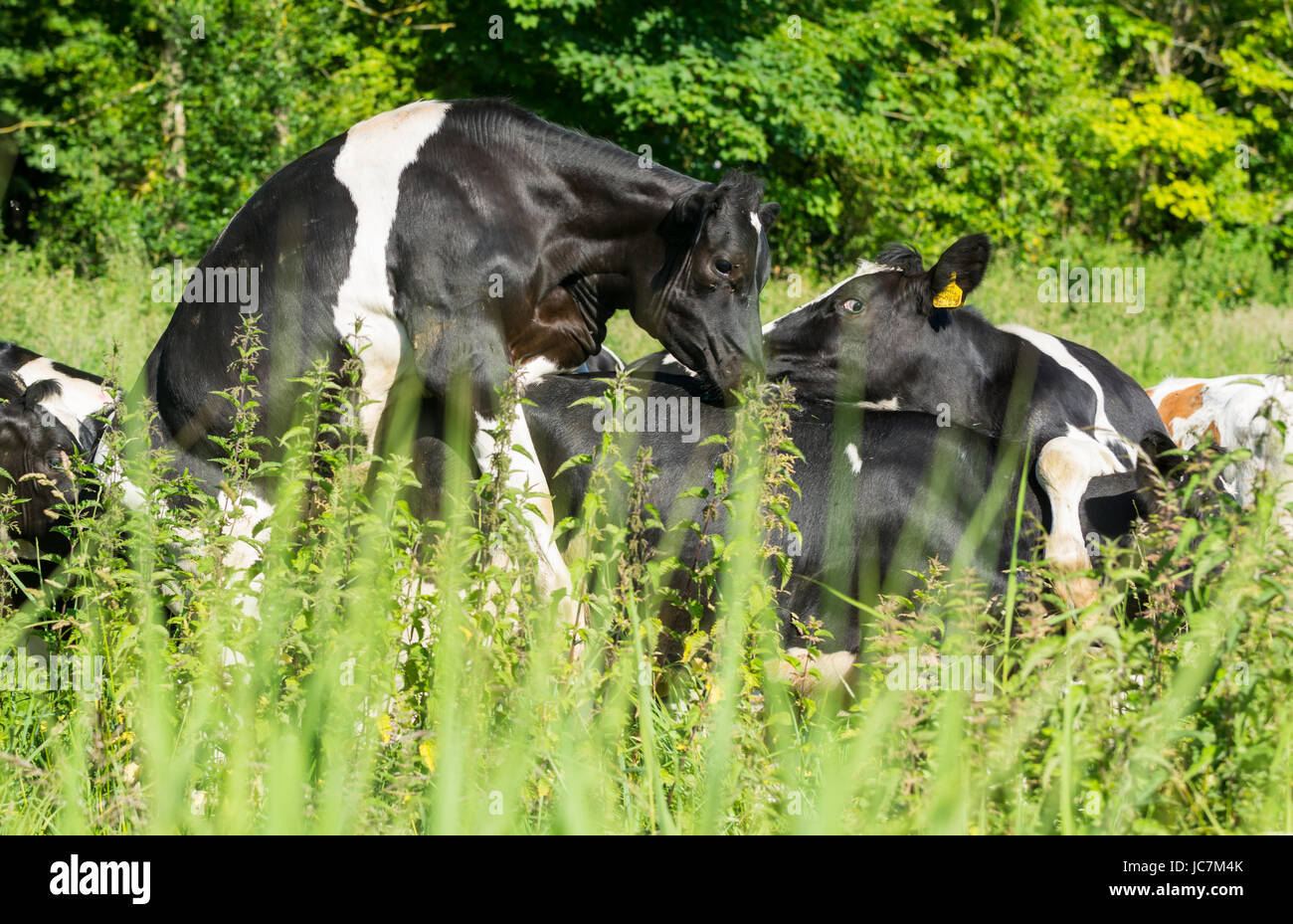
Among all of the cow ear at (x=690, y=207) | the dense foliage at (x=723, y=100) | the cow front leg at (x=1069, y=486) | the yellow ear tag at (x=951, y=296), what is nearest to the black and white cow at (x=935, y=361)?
the yellow ear tag at (x=951, y=296)

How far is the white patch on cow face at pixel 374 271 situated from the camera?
3.87m

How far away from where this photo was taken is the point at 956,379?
5.86 meters

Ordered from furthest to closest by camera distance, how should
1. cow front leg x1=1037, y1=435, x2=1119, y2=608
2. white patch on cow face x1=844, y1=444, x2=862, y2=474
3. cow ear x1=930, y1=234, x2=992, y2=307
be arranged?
A: cow ear x1=930, y1=234, x2=992, y2=307, white patch on cow face x1=844, y1=444, x2=862, y2=474, cow front leg x1=1037, y1=435, x2=1119, y2=608

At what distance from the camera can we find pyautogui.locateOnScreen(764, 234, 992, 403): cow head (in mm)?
5797

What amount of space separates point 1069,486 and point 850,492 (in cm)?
75

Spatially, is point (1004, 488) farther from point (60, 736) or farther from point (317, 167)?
point (60, 736)

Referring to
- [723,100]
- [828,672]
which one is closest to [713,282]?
[828,672]

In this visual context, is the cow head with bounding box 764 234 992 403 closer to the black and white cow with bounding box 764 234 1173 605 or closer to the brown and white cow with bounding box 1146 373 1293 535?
the black and white cow with bounding box 764 234 1173 605

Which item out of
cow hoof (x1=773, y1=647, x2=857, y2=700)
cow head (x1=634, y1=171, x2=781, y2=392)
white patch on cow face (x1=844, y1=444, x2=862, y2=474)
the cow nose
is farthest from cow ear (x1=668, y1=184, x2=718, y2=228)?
cow hoof (x1=773, y1=647, x2=857, y2=700)

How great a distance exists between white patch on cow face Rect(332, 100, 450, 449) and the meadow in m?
0.52

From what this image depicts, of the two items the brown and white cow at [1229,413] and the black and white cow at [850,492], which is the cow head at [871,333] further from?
the brown and white cow at [1229,413]

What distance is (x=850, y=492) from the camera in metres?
4.60
